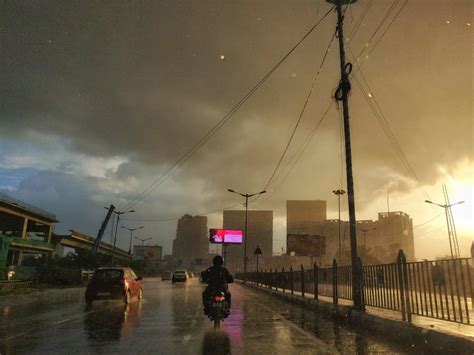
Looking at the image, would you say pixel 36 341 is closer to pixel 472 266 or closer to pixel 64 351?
pixel 64 351

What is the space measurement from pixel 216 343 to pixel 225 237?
255 ft

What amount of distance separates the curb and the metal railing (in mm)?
500

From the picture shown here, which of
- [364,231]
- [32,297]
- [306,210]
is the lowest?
[32,297]

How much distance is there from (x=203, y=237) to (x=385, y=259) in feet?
295

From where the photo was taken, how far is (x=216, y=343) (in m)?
8.70

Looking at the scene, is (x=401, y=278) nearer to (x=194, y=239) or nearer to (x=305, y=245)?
(x=305, y=245)

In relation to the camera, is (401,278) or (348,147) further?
(348,147)

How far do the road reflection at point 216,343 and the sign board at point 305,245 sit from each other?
215 ft

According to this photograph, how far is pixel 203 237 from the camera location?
191 meters

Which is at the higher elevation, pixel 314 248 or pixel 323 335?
pixel 314 248

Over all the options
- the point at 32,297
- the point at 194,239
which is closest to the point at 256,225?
the point at 194,239

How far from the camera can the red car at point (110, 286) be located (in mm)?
18094

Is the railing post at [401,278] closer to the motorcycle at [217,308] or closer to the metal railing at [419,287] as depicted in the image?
the metal railing at [419,287]

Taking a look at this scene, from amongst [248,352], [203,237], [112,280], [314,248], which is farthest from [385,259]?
[248,352]
